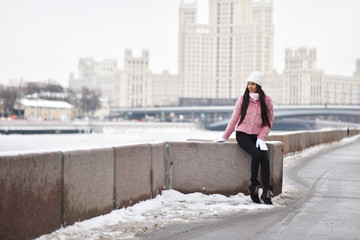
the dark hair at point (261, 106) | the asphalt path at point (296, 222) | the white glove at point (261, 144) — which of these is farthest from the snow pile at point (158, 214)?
the dark hair at point (261, 106)

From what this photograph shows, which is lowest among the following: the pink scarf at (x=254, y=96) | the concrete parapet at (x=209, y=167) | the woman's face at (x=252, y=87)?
the concrete parapet at (x=209, y=167)

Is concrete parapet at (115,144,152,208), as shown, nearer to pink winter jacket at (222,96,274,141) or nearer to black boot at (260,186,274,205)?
pink winter jacket at (222,96,274,141)

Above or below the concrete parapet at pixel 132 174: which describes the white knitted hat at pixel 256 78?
above

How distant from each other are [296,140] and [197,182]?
16772 mm

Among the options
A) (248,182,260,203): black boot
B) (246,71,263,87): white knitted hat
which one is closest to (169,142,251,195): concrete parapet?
(248,182,260,203): black boot

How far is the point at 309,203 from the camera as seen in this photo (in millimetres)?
9883

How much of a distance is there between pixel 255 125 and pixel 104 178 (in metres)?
2.77

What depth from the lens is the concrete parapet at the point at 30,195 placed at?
6.07 m

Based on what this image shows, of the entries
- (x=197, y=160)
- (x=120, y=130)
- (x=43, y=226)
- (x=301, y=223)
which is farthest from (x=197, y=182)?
(x=120, y=130)

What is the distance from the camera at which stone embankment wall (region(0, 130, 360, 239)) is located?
6.28 metres

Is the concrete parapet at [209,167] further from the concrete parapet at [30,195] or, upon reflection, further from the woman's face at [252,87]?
the concrete parapet at [30,195]

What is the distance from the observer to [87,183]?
301 inches

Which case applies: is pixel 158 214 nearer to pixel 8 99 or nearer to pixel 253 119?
pixel 253 119

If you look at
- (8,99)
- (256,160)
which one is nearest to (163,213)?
(256,160)
